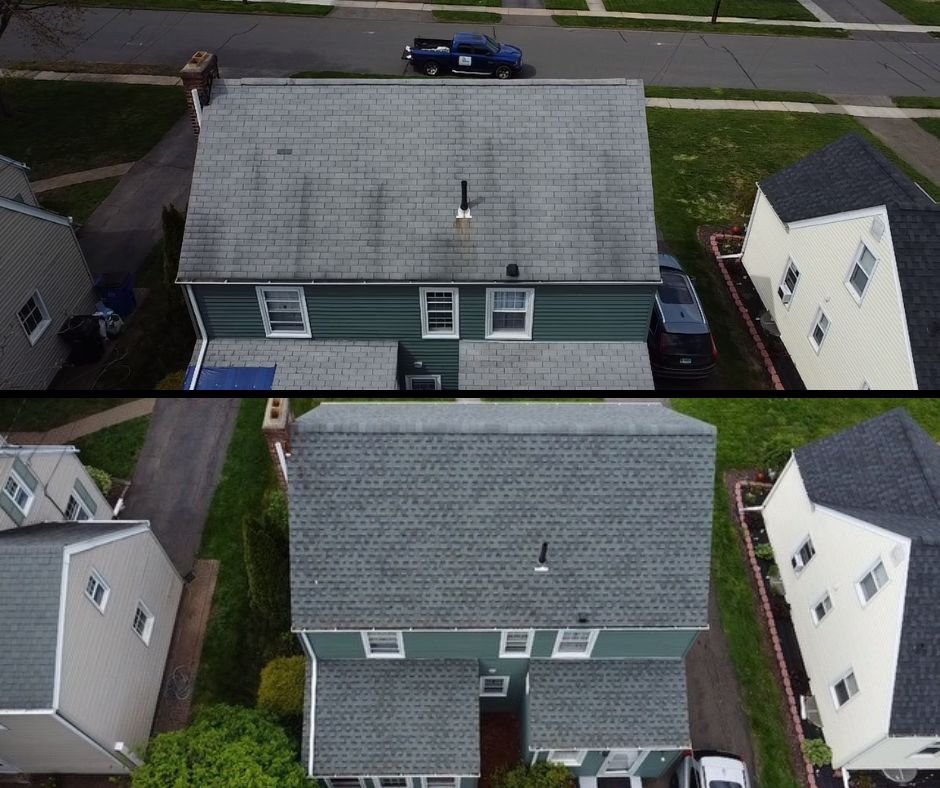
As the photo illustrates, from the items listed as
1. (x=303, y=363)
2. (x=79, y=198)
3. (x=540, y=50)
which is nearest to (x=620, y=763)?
(x=303, y=363)

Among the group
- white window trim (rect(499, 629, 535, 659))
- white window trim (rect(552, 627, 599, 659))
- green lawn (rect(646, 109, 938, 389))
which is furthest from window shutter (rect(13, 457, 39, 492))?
green lawn (rect(646, 109, 938, 389))

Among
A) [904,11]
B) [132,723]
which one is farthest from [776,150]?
[132,723]

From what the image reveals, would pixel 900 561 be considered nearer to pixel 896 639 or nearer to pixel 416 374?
pixel 896 639

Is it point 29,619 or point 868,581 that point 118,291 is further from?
point 868,581

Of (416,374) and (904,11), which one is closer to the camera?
(416,374)

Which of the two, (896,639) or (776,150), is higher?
(776,150)

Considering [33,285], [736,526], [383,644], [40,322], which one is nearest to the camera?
[383,644]

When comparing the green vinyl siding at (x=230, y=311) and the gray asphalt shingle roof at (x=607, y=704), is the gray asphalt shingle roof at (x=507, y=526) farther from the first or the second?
the green vinyl siding at (x=230, y=311)
